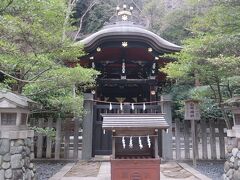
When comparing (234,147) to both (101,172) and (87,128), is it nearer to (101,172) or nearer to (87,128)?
(101,172)

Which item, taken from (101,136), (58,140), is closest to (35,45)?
(58,140)

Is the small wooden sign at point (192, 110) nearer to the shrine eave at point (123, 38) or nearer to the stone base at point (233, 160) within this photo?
the stone base at point (233, 160)

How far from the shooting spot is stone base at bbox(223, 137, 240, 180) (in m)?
5.48

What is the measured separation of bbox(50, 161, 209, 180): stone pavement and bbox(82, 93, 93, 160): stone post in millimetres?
368

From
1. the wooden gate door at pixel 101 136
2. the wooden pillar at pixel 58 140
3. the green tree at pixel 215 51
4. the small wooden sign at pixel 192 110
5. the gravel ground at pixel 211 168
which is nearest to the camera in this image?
the green tree at pixel 215 51

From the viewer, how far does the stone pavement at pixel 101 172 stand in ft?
22.1

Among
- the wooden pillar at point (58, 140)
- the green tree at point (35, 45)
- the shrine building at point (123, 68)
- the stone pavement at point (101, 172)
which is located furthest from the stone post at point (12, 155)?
the shrine building at point (123, 68)

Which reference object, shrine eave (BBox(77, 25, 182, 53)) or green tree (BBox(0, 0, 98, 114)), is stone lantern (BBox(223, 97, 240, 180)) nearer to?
→ green tree (BBox(0, 0, 98, 114))

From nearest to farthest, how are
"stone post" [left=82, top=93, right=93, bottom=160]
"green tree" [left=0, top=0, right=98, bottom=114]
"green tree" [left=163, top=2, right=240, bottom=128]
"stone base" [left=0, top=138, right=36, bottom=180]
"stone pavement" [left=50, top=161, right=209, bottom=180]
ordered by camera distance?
"green tree" [left=0, top=0, right=98, bottom=114] < "stone base" [left=0, top=138, right=36, bottom=180] < "green tree" [left=163, top=2, right=240, bottom=128] < "stone pavement" [left=50, top=161, right=209, bottom=180] < "stone post" [left=82, top=93, right=93, bottom=160]

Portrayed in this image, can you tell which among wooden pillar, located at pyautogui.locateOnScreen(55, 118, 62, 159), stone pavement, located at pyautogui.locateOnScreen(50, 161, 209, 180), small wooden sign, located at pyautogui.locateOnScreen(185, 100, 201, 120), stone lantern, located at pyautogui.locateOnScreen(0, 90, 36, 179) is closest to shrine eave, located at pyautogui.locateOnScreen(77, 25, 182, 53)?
small wooden sign, located at pyautogui.locateOnScreen(185, 100, 201, 120)

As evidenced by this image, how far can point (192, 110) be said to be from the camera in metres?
8.59

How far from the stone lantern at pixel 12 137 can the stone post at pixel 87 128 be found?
3.98 m

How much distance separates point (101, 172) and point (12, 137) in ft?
10.6

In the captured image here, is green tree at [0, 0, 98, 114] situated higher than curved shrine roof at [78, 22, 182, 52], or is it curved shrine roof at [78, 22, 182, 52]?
curved shrine roof at [78, 22, 182, 52]
